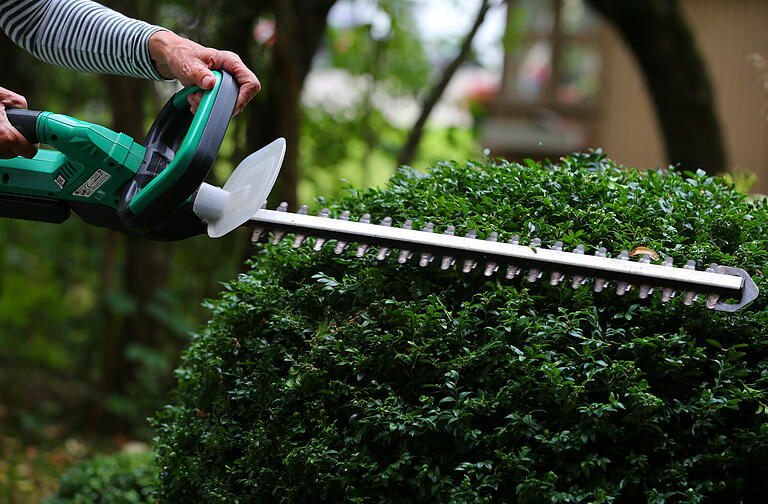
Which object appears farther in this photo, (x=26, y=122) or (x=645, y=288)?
(x=26, y=122)

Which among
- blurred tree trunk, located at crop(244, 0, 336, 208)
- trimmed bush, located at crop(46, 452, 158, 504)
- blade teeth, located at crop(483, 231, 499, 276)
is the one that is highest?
blurred tree trunk, located at crop(244, 0, 336, 208)

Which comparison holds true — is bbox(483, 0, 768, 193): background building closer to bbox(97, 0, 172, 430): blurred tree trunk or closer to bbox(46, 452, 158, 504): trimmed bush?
bbox(97, 0, 172, 430): blurred tree trunk

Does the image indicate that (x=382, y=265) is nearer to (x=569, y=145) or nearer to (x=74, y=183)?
(x=74, y=183)

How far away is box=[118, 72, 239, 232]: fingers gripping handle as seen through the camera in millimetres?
2021

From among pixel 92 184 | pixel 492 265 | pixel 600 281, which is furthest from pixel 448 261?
pixel 92 184

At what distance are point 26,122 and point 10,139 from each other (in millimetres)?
67

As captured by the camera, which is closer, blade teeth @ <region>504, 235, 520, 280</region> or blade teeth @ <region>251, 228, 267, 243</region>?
blade teeth @ <region>504, 235, 520, 280</region>

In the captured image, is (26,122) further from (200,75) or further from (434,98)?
(434,98)

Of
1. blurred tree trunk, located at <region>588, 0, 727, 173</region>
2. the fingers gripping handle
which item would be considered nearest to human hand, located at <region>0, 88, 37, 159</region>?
the fingers gripping handle

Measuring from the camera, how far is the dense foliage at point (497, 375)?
1855 mm

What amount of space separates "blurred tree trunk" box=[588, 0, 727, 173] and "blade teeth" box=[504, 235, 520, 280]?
208 inches

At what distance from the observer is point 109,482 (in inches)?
150

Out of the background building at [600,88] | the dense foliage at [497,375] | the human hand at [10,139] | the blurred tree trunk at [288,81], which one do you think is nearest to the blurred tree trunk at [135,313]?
the blurred tree trunk at [288,81]

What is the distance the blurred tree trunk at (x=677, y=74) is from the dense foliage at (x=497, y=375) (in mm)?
5016
